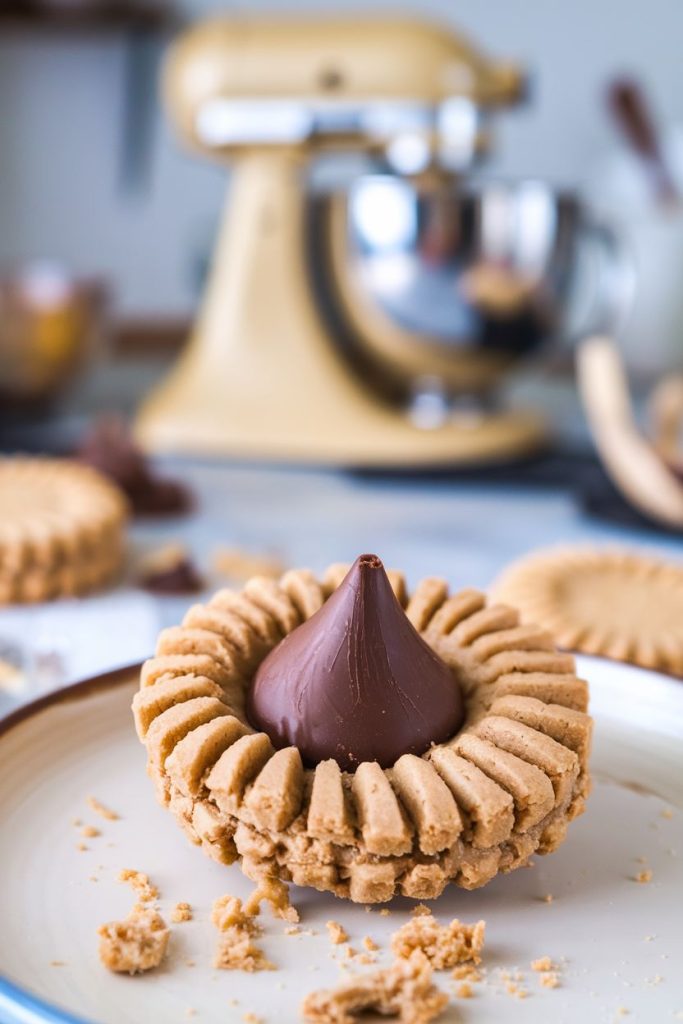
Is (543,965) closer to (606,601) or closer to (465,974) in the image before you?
(465,974)

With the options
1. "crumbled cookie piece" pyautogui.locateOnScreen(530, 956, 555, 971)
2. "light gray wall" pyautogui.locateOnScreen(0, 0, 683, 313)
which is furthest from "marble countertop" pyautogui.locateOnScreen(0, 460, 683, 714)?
"light gray wall" pyautogui.locateOnScreen(0, 0, 683, 313)

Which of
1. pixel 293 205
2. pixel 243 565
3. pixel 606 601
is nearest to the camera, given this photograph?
pixel 606 601

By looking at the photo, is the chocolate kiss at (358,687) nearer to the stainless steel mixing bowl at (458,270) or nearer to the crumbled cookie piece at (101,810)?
the crumbled cookie piece at (101,810)

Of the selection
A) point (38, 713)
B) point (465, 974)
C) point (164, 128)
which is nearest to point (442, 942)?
point (465, 974)

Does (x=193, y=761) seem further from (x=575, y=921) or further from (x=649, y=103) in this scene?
(x=649, y=103)

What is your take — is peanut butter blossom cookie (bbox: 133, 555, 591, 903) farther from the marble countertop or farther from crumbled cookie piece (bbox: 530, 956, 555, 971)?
the marble countertop

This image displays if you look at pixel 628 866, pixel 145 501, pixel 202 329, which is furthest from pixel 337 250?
pixel 628 866

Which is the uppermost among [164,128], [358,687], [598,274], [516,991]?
[164,128]
